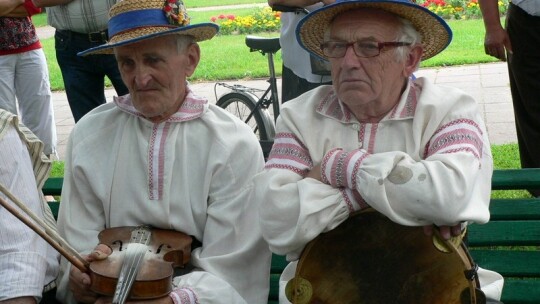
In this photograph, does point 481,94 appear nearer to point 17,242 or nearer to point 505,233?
point 505,233

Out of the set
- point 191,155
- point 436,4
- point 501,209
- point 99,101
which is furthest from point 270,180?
point 436,4

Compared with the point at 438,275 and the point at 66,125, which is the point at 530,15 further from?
the point at 66,125

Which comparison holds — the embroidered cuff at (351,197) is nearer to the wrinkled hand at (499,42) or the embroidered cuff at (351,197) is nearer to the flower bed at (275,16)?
the wrinkled hand at (499,42)

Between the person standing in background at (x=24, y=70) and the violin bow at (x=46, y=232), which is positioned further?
the person standing in background at (x=24, y=70)

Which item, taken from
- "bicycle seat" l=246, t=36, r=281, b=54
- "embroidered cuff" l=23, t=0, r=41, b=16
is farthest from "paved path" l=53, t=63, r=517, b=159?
"embroidered cuff" l=23, t=0, r=41, b=16

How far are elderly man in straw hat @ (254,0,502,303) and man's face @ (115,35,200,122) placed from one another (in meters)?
0.44

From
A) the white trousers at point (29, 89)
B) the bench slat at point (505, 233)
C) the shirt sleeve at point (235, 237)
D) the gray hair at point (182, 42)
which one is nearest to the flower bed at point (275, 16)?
the white trousers at point (29, 89)

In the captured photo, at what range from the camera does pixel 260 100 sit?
7.09 meters

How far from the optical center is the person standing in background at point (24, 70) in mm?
5977

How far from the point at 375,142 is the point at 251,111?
430 centimetres

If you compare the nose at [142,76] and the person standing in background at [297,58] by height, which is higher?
the nose at [142,76]

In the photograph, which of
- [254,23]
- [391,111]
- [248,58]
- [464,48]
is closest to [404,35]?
[391,111]

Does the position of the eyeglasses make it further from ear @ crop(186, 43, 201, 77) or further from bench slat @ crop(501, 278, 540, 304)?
bench slat @ crop(501, 278, 540, 304)

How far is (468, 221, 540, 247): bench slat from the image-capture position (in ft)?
11.4
